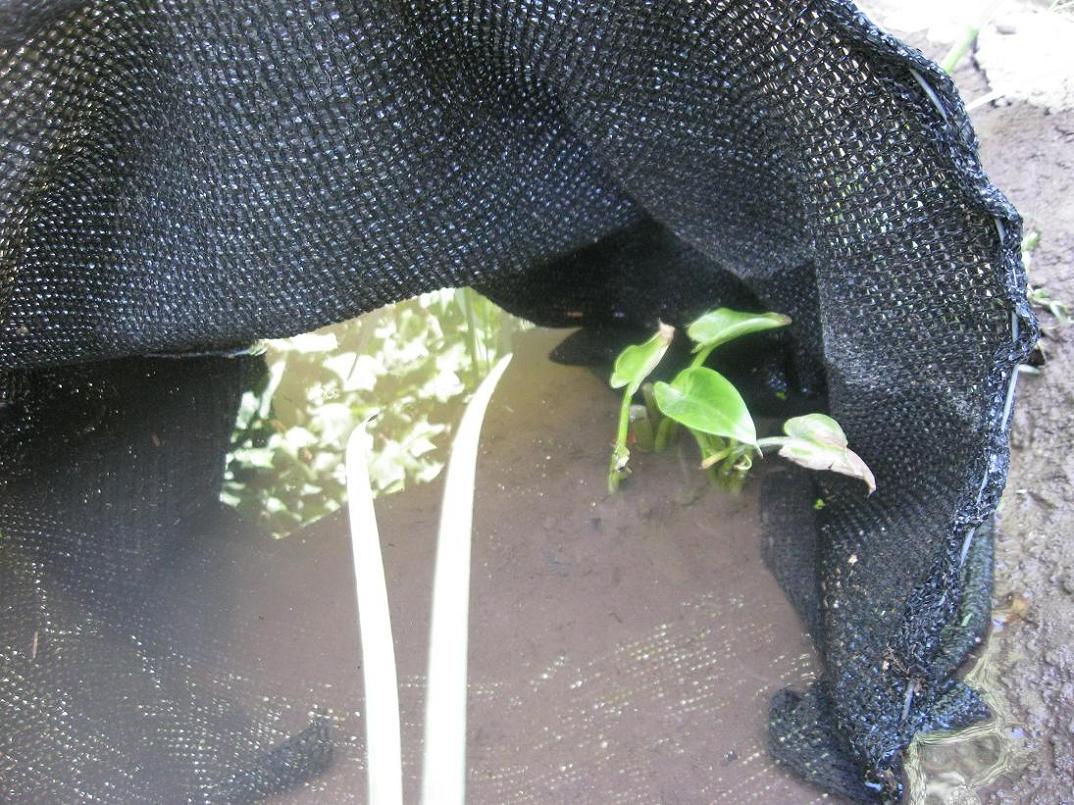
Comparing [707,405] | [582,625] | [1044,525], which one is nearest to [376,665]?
[582,625]

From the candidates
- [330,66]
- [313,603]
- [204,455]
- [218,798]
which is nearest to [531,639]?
[313,603]

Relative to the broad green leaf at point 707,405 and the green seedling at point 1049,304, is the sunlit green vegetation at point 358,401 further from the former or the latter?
the green seedling at point 1049,304

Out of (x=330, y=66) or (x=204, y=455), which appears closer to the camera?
(x=330, y=66)

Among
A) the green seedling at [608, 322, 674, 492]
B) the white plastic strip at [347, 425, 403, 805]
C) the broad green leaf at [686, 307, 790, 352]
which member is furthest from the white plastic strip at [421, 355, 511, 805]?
the broad green leaf at [686, 307, 790, 352]

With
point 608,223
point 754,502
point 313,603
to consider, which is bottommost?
point 313,603

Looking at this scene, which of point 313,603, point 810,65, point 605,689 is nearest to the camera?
point 810,65

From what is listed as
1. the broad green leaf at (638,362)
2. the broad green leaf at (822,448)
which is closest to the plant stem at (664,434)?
the broad green leaf at (638,362)

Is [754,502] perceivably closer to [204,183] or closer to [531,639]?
[531,639]
